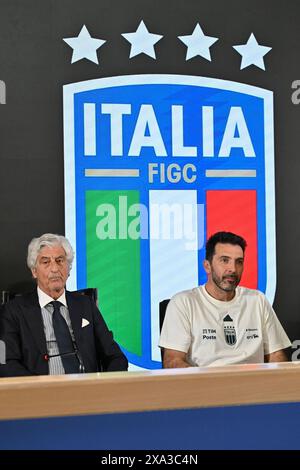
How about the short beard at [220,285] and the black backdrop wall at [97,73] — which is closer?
the short beard at [220,285]

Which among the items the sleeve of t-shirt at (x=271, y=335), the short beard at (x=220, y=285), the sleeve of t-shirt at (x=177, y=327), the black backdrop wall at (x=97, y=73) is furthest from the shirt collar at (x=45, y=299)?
the black backdrop wall at (x=97, y=73)

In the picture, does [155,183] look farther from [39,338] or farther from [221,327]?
[39,338]

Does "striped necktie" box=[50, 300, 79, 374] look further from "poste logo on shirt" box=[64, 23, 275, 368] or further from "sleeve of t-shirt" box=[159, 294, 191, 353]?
"poste logo on shirt" box=[64, 23, 275, 368]

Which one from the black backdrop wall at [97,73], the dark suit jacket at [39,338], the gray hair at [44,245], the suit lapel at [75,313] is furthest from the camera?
the black backdrop wall at [97,73]

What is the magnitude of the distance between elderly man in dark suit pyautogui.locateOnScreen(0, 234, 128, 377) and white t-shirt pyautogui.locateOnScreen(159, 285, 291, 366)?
0.98 ft

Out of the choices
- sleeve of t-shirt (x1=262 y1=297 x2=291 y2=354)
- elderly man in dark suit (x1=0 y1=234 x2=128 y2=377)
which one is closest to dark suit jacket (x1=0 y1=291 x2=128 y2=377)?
elderly man in dark suit (x1=0 y1=234 x2=128 y2=377)

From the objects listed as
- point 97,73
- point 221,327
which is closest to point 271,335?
point 221,327

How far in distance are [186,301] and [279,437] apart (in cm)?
221

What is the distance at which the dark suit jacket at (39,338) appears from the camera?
121 inches

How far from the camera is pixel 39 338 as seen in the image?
3.13 meters

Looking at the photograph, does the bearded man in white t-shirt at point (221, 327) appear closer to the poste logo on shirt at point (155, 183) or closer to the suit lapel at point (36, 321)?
the suit lapel at point (36, 321)

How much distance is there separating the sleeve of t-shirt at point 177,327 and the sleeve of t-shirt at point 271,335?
0.35 meters

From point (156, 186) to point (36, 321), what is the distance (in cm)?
153

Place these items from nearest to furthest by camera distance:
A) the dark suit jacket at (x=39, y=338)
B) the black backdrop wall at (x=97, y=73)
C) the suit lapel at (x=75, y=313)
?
the dark suit jacket at (x=39, y=338)
the suit lapel at (x=75, y=313)
the black backdrop wall at (x=97, y=73)
